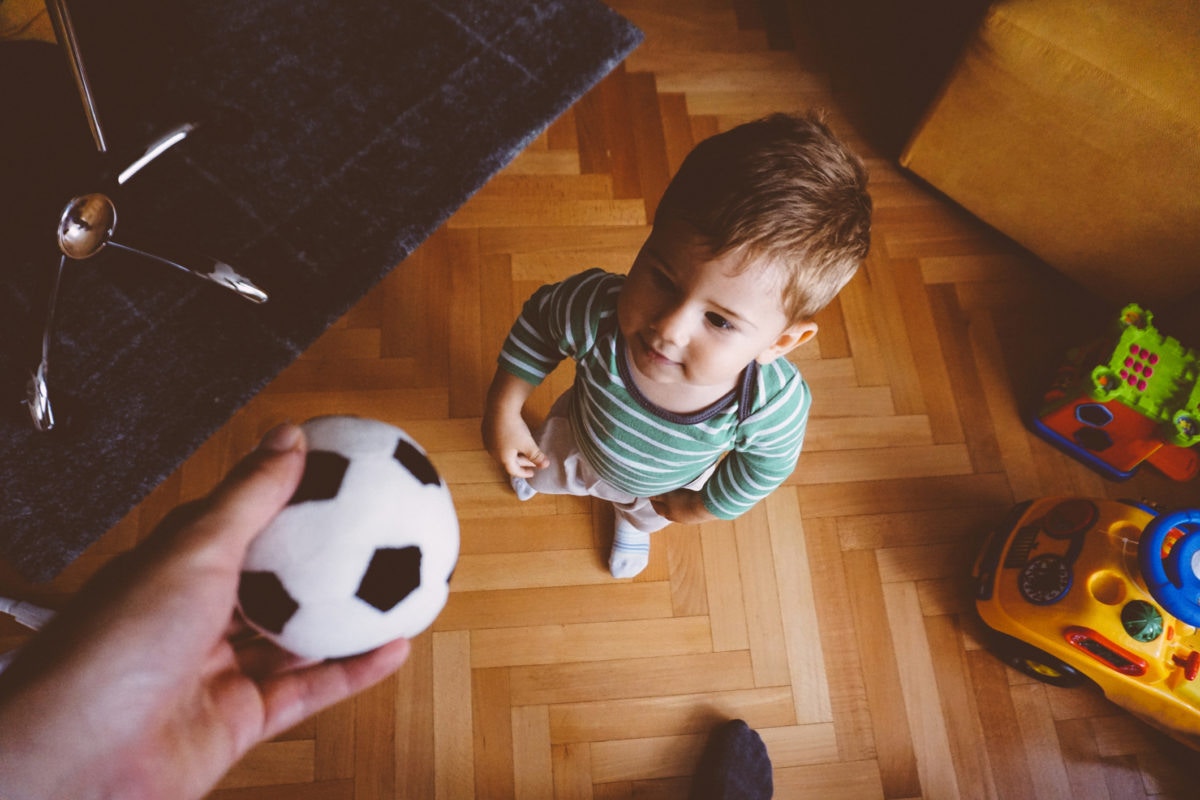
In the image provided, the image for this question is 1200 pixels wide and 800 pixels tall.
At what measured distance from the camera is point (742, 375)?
883 millimetres

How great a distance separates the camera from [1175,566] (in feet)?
3.50

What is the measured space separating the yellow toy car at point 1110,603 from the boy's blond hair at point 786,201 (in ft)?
2.52

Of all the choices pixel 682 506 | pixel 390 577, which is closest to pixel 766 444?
pixel 682 506

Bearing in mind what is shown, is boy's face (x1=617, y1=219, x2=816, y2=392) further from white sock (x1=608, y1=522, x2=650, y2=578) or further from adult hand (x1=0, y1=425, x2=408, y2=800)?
white sock (x1=608, y1=522, x2=650, y2=578)

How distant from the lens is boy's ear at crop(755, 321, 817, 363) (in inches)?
32.6

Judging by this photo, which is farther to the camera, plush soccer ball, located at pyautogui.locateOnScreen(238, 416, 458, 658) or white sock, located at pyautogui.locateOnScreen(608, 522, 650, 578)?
white sock, located at pyautogui.locateOnScreen(608, 522, 650, 578)

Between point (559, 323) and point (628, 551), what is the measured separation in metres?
0.53

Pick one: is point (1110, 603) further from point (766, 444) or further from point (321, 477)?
point (321, 477)

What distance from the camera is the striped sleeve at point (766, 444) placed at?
89 centimetres

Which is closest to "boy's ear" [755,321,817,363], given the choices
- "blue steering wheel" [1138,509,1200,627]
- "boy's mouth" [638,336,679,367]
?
"boy's mouth" [638,336,679,367]

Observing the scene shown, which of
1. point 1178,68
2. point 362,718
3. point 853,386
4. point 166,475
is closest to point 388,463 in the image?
point 362,718

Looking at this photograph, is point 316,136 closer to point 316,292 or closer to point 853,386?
point 316,292

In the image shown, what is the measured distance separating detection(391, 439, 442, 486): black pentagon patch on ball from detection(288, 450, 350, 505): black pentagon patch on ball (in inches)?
2.0

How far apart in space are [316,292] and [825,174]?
1.11m
